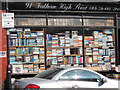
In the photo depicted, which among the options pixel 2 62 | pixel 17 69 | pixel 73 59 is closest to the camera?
pixel 2 62

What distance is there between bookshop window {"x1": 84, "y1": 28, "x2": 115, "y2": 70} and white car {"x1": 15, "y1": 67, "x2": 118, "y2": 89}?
20.6ft

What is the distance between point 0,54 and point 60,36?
3.81 meters

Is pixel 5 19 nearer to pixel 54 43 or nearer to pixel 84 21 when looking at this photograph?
pixel 54 43

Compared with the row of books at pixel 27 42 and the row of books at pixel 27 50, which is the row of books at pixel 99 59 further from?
the row of books at pixel 27 42

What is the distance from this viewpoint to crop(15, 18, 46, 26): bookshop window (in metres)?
15.1

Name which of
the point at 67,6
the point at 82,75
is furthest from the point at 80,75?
the point at 67,6

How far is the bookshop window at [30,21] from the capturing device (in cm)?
1512

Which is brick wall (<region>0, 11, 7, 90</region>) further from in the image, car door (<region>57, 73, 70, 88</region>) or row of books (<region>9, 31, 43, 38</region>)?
car door (<region>57, 73, 70, 88</region>)

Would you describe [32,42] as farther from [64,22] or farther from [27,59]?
[64,22]

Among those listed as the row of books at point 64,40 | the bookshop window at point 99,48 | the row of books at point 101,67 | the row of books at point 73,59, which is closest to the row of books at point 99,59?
the bookshop window at point 99,48

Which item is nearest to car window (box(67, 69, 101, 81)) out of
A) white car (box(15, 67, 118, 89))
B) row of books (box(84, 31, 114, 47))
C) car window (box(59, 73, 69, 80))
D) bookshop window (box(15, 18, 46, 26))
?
white car (box(15, 67, 118, 89))

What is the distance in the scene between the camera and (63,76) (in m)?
9.09

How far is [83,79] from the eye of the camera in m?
9.35

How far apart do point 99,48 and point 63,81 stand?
7.40 meters
